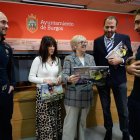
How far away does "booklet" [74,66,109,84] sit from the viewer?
2.20 m

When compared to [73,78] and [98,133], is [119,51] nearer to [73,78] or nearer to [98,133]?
[73,78]

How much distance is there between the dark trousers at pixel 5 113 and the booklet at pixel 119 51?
122 centimetres

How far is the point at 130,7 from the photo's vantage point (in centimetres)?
373

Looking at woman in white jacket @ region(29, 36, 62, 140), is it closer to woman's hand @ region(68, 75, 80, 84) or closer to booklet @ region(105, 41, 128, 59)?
woman's hand @ region(68, 75, 80, 84)

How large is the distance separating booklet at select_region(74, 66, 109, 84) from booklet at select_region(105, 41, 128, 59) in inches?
8.6

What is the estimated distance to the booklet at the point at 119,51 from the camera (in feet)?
8.15

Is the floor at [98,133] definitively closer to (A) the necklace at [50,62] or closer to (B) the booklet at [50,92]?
(B) the booklet at [50,92]

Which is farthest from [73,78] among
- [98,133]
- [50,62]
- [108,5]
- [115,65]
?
[108,5]

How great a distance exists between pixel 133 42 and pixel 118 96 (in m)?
1.67

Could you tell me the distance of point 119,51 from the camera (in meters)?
2.53

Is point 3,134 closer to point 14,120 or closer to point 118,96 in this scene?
point 14,120

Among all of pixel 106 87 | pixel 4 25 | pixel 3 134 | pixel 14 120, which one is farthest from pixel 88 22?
pixel 3 134

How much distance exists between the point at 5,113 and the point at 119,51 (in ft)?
4.87

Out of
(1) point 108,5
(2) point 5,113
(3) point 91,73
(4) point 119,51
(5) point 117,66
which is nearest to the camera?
(3) point 91,73
